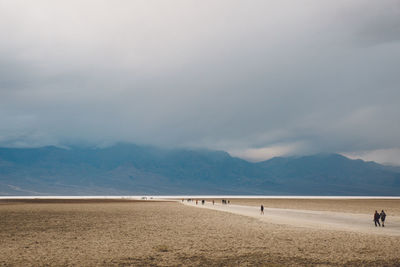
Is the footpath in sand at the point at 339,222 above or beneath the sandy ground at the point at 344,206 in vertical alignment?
above

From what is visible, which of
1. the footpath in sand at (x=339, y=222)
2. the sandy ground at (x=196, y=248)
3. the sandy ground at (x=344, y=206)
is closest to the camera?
the sandy ground at (x=196, y=248)

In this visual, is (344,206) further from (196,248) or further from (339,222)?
(196,248)

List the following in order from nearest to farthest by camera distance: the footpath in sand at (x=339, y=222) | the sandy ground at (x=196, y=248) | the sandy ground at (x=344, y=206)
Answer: the sandy ground at (x=196, y=248) < the footpath in sand at (x=339, y=222) < the sandy ground at (x=344, y=206)

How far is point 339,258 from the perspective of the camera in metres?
18.2

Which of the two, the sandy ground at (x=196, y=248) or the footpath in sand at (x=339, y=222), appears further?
the footpath in sand at (x=339, y=222)

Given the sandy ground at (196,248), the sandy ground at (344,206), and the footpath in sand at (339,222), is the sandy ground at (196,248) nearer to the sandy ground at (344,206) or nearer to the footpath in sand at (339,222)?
the footpath in sand at (339,222)

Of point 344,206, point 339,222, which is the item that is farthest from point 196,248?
point 344,206

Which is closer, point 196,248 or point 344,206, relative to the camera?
point 196,248

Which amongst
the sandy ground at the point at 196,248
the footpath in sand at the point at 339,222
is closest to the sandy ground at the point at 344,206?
the footpath in sand at the point at 339,222

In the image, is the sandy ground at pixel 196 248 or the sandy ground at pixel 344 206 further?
the sandy ground at pixel 344 206

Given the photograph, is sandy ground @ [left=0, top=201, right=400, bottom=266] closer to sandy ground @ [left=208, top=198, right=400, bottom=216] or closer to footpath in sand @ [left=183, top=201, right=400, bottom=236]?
footpath in sand @ [left=183, top=201, right=400, bottom=236]

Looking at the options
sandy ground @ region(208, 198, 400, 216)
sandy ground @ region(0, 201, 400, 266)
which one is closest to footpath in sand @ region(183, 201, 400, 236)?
sandy ground @ region(0, 201, 400, 266)

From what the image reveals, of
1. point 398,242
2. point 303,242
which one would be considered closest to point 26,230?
point 303,242

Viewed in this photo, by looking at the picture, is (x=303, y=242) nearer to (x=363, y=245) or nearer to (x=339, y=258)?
(x=363, y=245)
